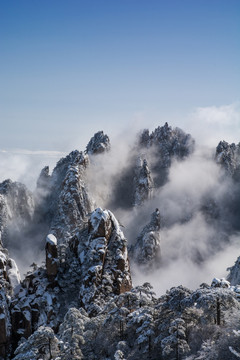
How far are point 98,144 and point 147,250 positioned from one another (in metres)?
76.1

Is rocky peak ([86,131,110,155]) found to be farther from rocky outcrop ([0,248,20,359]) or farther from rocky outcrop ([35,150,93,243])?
rocky outcrop ([0,248,20,359])

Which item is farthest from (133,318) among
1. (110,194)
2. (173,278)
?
(110,194)

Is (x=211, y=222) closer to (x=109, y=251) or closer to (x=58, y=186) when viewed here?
(x=58, y=186)

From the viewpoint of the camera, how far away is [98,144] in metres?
182

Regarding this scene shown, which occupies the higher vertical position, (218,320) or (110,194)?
(110,194)

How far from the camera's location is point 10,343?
49.3 meters

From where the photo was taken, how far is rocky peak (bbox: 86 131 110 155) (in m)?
180

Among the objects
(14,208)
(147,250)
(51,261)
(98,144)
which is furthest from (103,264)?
(98,144)

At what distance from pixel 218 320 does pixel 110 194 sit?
15191 cm

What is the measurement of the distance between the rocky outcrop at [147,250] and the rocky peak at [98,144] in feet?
203

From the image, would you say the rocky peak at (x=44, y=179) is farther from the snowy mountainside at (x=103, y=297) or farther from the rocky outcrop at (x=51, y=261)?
the rocky outcrop at (x=51, y=261)

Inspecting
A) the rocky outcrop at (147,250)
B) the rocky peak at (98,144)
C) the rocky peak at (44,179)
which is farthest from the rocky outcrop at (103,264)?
the rocky peak at (98,144)

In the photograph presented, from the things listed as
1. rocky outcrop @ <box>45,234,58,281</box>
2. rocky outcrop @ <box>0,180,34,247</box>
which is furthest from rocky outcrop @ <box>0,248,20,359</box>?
rocky outcrop @ <box>0,180,34,247</box>

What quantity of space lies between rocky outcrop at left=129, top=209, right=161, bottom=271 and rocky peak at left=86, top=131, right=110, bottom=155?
203 ft
